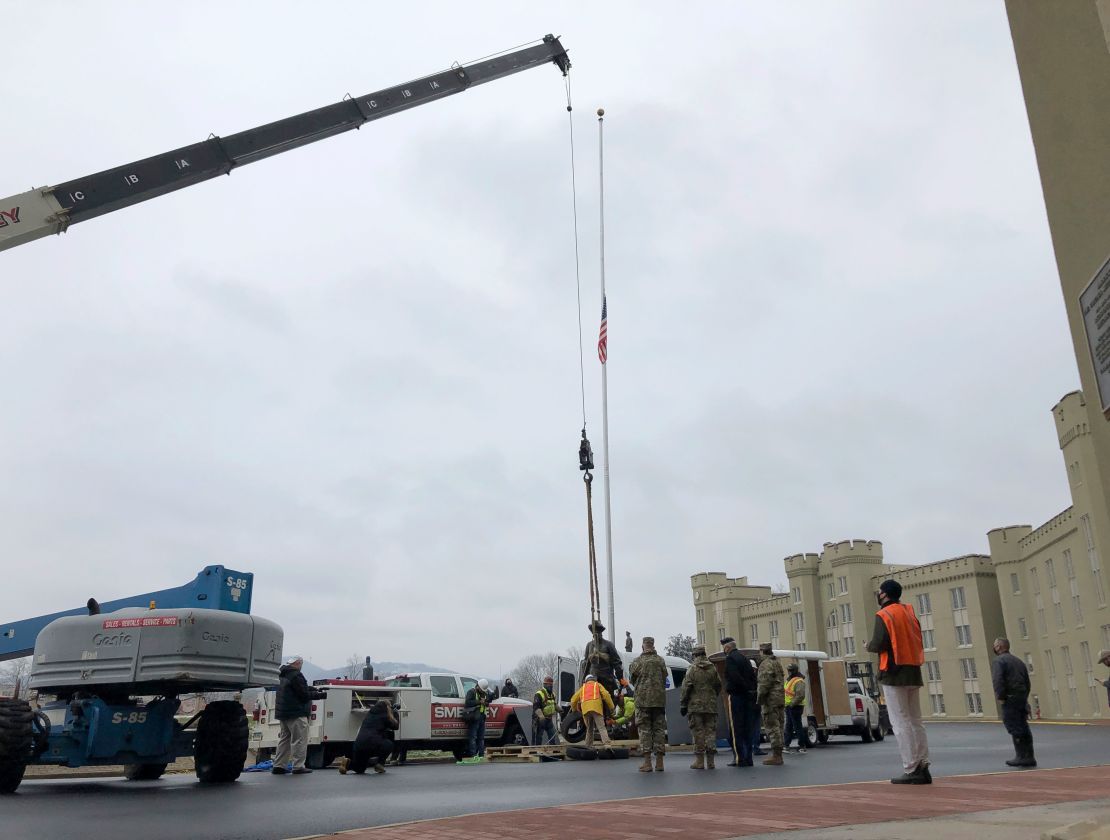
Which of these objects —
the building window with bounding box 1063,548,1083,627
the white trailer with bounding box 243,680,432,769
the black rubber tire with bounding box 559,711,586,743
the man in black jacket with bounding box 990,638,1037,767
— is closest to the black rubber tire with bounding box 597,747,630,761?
the black rubber tire with bounding box 559,711,586,743

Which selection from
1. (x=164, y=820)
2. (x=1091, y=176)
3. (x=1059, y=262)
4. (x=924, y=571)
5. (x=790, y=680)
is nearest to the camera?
(x=1091, y=176)

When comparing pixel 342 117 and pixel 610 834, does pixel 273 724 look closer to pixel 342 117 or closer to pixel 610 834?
pixel 342 117

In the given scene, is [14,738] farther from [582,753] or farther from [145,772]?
[582,753]

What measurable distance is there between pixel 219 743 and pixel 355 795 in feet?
11.0

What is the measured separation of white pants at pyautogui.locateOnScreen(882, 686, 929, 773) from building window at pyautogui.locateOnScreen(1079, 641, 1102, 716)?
4439 cm

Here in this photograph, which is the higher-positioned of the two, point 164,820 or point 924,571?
point 924,571

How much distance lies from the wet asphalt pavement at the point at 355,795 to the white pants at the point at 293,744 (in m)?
0.63

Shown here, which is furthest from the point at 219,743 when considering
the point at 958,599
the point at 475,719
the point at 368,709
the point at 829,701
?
the point at 958,599

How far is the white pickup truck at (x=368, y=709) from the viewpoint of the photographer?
1748 centimetres

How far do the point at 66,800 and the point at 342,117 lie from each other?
12942 millimetres

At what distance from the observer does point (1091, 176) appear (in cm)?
531

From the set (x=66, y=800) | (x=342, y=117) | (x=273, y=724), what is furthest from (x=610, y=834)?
(x=342, y=117)

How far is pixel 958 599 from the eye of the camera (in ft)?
203

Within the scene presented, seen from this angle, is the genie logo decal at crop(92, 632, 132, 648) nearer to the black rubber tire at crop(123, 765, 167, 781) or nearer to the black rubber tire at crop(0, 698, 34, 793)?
the black rubber tire at crop(0, 698, 34, 793)
